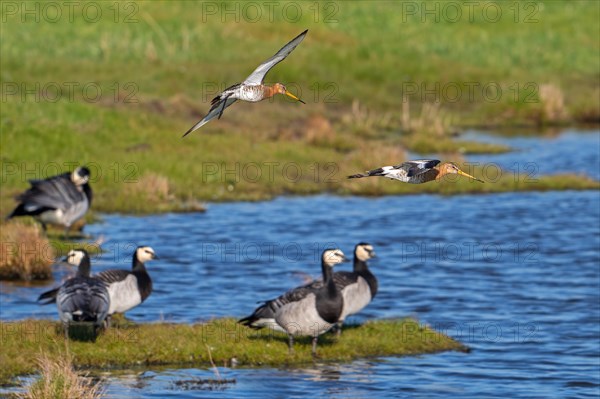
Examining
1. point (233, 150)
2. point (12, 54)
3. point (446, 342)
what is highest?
point (12, 54)

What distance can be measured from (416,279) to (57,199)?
942cm

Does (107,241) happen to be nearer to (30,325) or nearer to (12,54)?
(30,325)

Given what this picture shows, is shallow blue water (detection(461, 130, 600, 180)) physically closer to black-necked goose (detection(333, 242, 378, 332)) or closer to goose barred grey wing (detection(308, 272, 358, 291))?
black-necked goose (detection(333, 242, 378, 332))

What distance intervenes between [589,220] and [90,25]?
39.8 meters

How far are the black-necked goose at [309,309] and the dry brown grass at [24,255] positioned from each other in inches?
306

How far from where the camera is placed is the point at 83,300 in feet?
64.3

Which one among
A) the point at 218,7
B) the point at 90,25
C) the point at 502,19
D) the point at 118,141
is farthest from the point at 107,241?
the point at 502,19

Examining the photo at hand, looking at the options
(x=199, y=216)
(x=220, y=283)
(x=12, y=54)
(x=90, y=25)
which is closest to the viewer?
(x=220, y=283)

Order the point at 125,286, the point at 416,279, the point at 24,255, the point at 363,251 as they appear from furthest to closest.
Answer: the point at 416,279
the point at 24,255
the point at 363,251
the point at 125,286

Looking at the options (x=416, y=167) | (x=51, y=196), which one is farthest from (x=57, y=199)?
(x=416, y=167)

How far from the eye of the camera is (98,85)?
55.5 m

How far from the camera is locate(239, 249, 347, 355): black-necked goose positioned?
20.3 m

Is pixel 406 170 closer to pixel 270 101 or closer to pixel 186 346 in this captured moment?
pixel 186 346

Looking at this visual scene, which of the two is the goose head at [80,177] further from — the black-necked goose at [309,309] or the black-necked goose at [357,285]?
the black-necked goose at [309,309]
